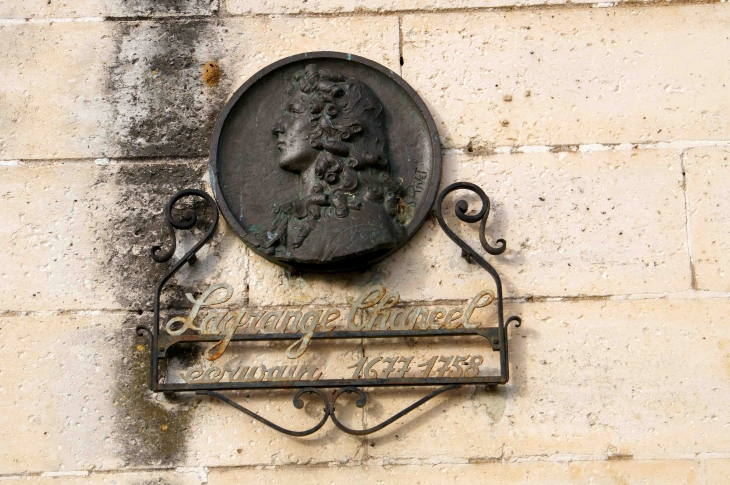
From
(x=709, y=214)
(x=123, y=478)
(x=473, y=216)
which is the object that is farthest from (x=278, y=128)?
(x=709, y=214)

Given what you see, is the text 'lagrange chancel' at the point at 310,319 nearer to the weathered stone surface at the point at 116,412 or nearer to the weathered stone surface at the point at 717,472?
the weathered stone surface at the point at 116,412

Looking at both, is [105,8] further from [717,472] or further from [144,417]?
[717,472]

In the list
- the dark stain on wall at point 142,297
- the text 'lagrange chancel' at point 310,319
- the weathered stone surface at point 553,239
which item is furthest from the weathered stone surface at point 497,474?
the weathered stone surface at point 553,239

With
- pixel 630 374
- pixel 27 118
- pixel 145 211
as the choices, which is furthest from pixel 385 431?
pixel 27 118

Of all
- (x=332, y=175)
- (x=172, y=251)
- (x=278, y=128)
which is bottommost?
(x=172, y=251)

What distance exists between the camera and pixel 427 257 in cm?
297

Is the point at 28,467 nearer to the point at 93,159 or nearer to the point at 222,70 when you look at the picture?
the point at 93,159

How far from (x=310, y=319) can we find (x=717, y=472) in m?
1.54

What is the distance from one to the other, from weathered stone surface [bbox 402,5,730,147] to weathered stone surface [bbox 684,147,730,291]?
100 millimetres

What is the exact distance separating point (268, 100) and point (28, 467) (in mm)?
1597

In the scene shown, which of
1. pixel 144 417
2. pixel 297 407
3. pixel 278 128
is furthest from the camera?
pixel 278 128

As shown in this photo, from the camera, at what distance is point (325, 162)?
290 cm

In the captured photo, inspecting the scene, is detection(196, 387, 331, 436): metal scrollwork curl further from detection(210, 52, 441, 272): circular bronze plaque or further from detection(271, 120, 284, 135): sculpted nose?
detection(271, 120, 284, 135): sculpted nose

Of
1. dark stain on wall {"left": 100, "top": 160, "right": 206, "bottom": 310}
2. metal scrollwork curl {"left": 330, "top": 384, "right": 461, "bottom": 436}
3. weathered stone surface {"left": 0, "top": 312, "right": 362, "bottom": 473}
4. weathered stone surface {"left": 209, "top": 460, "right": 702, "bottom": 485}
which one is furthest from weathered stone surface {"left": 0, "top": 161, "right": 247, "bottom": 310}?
weathered stone surface {"left": 209, "top": 460, "right": 702, "bottom": 485}
